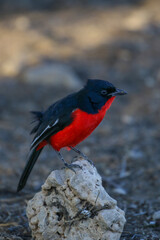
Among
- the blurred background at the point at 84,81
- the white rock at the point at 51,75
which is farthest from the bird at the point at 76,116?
the white rock at the point at 51,75

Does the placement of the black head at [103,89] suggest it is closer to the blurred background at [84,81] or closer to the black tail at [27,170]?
the black tail at [27,170]

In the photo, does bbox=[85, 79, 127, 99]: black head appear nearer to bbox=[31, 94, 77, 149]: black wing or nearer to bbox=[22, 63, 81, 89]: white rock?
bbox=[31, 94, 77, 149]: black wing

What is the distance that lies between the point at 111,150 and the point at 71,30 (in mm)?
5646

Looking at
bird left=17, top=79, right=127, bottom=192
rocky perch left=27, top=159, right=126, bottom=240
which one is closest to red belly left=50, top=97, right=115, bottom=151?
bird left=17, top=79, right=127, bottom=192

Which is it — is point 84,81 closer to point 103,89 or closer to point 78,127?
point 103,89

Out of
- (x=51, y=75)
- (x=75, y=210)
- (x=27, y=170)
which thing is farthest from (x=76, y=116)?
(x=51, y=75)

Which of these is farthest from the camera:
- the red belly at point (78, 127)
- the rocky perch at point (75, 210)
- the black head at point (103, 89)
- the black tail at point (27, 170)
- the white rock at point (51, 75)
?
the white rock at point (51, 75)

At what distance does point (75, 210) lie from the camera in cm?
352

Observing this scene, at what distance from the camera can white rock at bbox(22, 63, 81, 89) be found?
9.15 meters

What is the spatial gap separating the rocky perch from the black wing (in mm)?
655

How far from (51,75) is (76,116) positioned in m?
5.21

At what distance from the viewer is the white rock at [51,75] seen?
915 cm

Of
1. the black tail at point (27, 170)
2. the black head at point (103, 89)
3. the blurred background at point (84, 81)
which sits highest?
the blurred background at point (84, 81)

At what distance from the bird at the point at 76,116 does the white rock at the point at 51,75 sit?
482 centimetres
